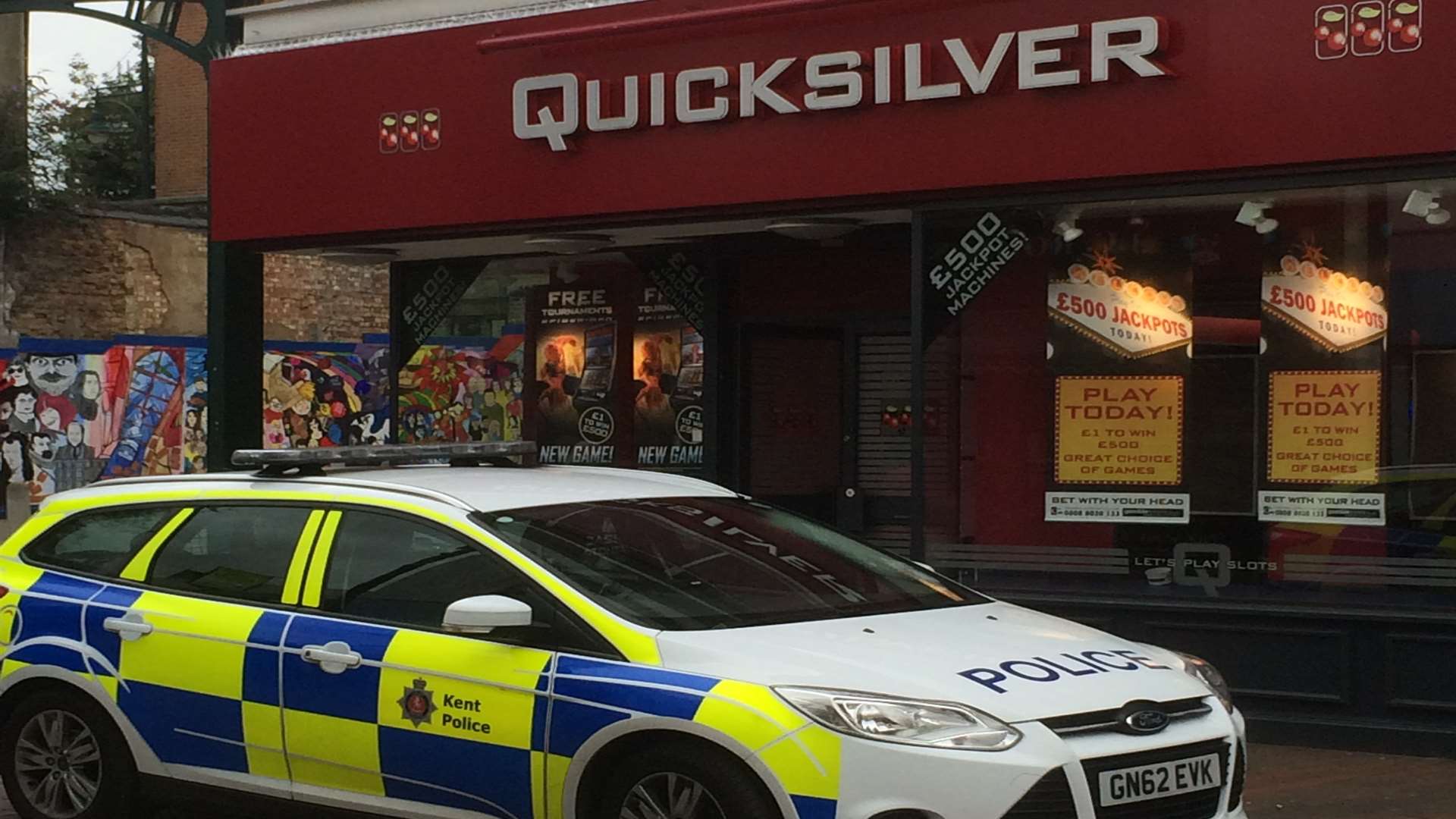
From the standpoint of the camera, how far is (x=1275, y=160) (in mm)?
8398

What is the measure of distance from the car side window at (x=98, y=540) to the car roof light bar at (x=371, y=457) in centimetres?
40

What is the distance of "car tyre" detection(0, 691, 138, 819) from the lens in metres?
6.20

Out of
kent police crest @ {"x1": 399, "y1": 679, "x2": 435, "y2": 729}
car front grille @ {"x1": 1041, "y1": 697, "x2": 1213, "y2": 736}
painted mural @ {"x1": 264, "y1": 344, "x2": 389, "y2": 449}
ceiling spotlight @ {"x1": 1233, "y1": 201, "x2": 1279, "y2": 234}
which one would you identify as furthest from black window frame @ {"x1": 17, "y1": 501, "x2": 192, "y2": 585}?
painted mural @ {"x1": 264, "y1": 344, "x2": 389, "y2": 449}

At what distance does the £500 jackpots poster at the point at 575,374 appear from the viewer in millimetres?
12305

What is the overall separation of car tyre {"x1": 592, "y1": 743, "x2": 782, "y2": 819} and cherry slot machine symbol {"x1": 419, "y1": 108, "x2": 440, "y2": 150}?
6869 mm

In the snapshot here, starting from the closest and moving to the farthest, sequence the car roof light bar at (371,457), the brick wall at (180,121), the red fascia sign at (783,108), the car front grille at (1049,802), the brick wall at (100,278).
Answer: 1. the car front grille at (1049,802)
2. the car roof light bar at (371,457)
3. the red fascia sign at (783,108)
4. the brick wall at (100,278)
5. the brick wall at (180,121)

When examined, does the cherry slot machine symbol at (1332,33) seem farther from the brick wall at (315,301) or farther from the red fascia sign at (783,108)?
the brick wall at (315,301)

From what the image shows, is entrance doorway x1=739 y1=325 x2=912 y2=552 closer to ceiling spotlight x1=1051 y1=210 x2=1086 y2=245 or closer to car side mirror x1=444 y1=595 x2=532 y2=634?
ceiling spotlight x1=1051 y1=210 x2=1086 y2=245

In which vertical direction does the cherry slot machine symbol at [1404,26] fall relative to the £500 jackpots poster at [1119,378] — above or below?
above

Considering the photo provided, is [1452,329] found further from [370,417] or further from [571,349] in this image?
[370,417]

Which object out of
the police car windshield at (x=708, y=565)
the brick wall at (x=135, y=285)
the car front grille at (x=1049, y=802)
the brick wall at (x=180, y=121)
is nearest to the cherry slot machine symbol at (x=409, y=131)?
the police car windshield at (x=708, y=565)

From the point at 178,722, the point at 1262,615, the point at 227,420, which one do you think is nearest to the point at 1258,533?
the point at 1262,615

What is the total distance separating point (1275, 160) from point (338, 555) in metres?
4.94

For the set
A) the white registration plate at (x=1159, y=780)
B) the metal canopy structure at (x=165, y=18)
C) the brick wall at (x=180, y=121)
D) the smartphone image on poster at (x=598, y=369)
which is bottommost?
the white registration plate at (x=1159, y=780)
